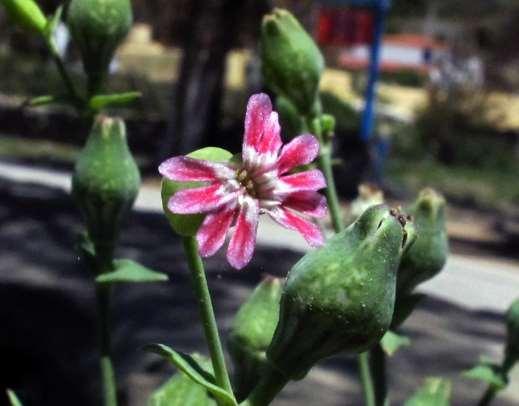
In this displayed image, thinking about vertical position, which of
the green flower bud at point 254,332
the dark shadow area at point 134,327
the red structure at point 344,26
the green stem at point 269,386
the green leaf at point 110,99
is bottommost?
the red structure at point 344,26

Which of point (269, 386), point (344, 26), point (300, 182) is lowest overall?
point (344, 26)

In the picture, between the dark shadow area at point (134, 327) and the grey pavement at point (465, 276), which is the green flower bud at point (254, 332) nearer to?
the dark shadow area at point (134, 327)

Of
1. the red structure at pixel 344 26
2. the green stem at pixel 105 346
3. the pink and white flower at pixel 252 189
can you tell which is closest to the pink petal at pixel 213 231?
the pink and white flower at pixel 252 189

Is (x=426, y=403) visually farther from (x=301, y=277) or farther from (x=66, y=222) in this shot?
(x=66, y=222)

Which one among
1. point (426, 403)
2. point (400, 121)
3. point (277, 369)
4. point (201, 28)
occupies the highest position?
point (277, 369)

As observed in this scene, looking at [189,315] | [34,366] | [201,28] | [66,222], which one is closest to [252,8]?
[201,28]

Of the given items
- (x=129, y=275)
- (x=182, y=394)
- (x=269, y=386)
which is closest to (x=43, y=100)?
(x=129, y=275)

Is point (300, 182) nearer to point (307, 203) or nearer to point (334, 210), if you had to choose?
point (307, 203)
